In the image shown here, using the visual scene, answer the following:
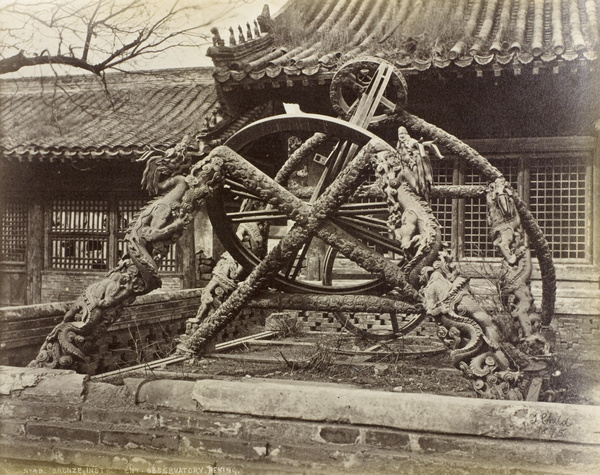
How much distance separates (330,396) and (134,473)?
115 centimetres

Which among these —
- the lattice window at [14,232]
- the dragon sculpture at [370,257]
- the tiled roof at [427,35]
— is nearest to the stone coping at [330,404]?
the dragon sculpture at [370,257]

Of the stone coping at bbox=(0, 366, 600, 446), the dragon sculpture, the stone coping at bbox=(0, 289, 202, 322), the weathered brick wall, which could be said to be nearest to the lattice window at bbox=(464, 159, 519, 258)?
the dragon sculpture

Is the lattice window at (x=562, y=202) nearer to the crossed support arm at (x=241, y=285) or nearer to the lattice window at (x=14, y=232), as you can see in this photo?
the crossed support arm at (x=241, y=285)

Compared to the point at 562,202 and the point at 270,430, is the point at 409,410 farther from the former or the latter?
the point at 562,202

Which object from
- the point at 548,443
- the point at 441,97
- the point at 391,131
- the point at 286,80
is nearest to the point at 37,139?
the point at 286,80

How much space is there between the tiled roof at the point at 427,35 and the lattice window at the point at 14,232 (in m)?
5.59

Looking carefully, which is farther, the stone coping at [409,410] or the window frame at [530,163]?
the window frame at [530,163]

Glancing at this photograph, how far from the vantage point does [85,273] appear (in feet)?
37.2

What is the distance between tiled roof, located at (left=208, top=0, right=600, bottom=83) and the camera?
746 cm

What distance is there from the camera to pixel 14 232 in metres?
12.0

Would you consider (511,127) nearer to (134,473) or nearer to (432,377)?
(432,377)

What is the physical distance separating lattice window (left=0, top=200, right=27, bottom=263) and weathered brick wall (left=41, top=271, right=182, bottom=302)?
710 mm

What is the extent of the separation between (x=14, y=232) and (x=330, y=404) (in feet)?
33.1

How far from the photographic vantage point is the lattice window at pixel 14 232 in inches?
468
